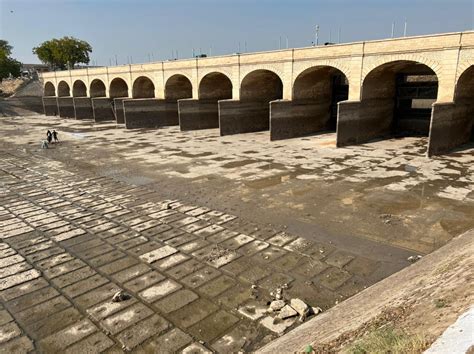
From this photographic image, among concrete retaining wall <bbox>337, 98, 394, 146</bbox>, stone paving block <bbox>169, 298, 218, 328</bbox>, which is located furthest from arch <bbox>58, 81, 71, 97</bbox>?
stone paving block <bbox>169, 298, 218, 328</bbox>

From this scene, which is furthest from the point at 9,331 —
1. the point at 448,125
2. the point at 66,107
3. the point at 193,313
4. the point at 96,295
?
the point at 66,107

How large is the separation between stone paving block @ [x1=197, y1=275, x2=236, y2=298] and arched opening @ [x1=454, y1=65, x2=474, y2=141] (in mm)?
17794

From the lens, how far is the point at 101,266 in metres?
8.56

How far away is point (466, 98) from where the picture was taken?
20.3 metres

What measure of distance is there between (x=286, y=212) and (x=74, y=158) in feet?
50.2

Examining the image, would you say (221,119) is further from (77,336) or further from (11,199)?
(77,336)

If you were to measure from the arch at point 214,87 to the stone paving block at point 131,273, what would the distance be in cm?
2545

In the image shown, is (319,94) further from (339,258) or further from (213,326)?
(213,326)

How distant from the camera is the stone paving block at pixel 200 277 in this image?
7.71 m

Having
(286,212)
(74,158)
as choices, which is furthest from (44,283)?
(74,158)

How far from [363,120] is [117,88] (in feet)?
106

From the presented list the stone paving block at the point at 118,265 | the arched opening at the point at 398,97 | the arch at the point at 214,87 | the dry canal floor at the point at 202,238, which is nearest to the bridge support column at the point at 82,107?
the arch at the point at 214,87

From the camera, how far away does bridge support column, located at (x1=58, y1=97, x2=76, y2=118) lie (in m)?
48.5

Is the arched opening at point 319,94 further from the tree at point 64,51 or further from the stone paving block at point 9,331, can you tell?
the tree at point 64,51
